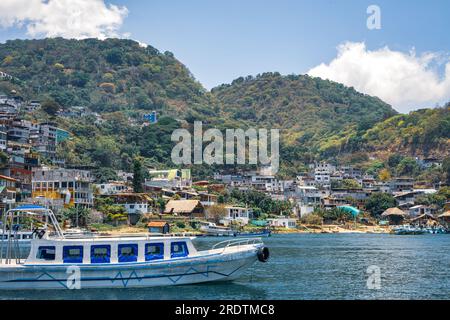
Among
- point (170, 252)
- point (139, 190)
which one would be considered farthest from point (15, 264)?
point (139, 190)

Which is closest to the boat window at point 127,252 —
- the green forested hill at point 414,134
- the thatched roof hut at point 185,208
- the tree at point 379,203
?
the thatched roof hut at point 185,208

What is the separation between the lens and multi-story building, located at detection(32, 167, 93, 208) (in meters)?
82.9

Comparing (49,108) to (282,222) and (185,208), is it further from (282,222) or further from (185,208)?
(282,222)

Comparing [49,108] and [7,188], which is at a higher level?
[49,108]

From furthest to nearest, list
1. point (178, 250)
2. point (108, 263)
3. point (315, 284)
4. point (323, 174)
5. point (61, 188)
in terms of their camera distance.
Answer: point (323, 174) → point (61, 188) → point (315, 284) → point (178, 250) → point (108, 263)

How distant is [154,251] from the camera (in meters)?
30.0

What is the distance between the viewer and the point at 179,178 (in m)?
115

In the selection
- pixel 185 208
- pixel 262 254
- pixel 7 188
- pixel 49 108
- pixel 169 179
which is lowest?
pixel 262 254

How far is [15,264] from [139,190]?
2660 inches

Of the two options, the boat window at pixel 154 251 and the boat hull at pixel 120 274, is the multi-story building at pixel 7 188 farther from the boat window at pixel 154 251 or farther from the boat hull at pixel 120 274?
the boat window at pixel 154 251

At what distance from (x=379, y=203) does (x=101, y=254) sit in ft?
309

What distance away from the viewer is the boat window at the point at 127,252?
2959cm

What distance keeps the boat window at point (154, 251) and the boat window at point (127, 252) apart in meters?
0.53

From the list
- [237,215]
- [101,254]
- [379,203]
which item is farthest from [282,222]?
[101,254]
